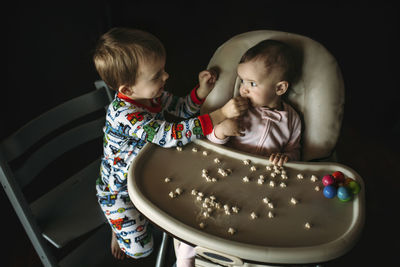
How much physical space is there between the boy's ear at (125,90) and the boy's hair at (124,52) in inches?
0.7

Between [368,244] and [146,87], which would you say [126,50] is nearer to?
[146,87]

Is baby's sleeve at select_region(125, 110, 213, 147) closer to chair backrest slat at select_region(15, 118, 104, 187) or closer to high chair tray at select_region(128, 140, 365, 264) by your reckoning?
high chair tray at select_region(128, 140, 365, 264)

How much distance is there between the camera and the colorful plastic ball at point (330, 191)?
2.55 ft

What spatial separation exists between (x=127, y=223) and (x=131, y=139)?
32 centimetres

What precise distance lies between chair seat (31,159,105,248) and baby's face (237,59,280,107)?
2.49 feet

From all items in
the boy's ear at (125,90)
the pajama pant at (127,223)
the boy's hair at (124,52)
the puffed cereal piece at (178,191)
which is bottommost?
the pajama pant at (127,223)

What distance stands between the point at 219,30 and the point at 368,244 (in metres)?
1.63

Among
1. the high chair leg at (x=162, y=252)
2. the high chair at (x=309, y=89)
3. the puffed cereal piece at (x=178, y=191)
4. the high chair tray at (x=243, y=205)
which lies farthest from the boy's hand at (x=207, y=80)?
the high chair leg at (x=162, y=252)

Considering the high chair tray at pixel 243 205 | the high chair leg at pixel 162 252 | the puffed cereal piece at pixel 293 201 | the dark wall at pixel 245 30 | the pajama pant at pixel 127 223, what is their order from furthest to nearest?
the dark wall at pixel 245 30, the high chair leg at pixel 162 252, the pajama pant at pixel 127 223, the puffed cereal piece at pixel 293 201, the high chair tray at pixel 243 205

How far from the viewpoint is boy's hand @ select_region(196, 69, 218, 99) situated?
100 centimetres

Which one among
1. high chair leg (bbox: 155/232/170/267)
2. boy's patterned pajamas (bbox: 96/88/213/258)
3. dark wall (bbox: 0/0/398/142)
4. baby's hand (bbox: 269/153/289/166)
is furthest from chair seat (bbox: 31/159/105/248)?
baby's hand (bbox: 269/153/289/166)

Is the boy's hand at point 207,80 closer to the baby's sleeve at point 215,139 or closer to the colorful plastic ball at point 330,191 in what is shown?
the baby's sleeve at point 215,139

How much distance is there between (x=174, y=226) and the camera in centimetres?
70

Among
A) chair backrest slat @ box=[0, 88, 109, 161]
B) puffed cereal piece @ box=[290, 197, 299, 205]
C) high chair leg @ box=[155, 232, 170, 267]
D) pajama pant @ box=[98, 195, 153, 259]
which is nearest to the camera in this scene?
puffed cereal piece @ box=[290, 197, 299, 205]
